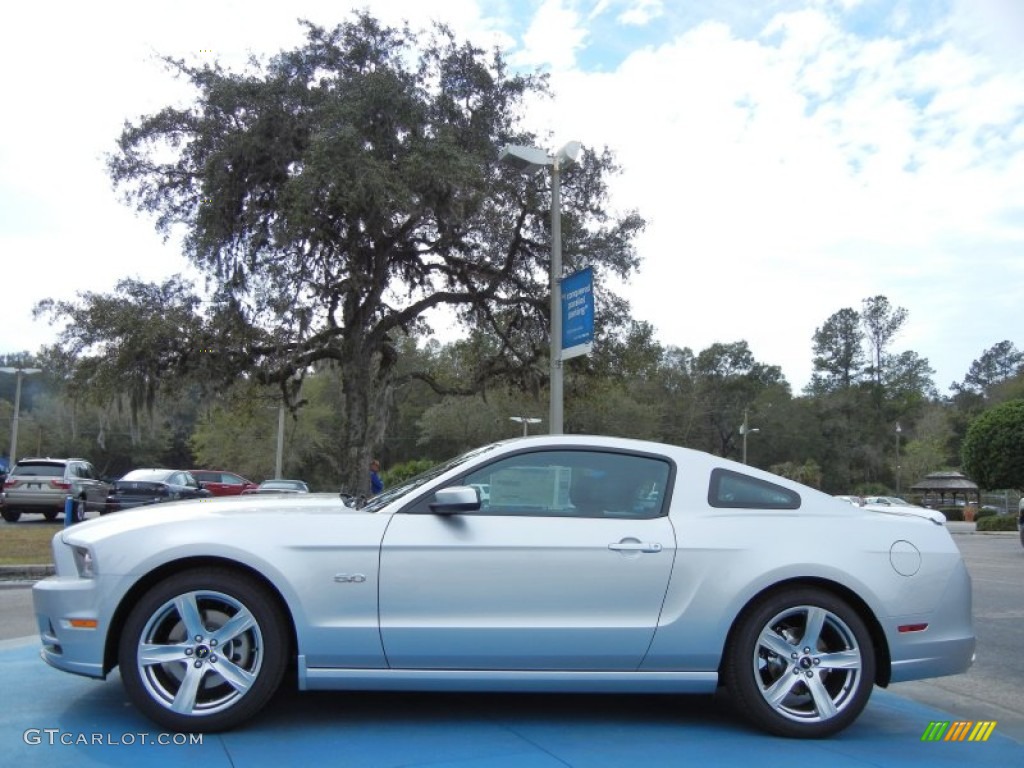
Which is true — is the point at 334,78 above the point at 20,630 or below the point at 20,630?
above

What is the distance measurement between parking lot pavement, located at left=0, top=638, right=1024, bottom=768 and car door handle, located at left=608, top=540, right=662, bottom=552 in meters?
0.90

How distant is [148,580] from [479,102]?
1742cm

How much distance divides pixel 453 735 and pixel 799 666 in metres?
1.73

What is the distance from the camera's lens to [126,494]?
21734 mm

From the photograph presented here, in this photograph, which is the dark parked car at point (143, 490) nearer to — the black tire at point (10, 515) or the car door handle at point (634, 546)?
the black tire at point (10, 515)

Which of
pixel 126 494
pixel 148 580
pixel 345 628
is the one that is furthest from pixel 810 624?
pixel 126 494

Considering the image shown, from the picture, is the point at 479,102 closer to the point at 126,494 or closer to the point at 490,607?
the point at 126,494

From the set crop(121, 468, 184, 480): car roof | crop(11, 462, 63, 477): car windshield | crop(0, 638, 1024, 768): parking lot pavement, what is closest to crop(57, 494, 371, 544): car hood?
crop(0, 638, 1024, 768): parking lot pavement

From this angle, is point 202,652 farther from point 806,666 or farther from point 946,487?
point 946,487

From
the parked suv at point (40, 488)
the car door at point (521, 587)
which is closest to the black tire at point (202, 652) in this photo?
the car door at point (521, 587)

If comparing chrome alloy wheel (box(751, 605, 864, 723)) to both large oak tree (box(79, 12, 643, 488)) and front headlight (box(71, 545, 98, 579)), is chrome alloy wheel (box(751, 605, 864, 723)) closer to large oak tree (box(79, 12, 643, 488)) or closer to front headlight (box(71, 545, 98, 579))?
front headlight (box(71, 545, 98, 579))

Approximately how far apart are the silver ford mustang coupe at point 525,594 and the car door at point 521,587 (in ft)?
0.03

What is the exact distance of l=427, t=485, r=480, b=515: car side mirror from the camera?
4.19 meters

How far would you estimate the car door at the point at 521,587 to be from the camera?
4152 mm
